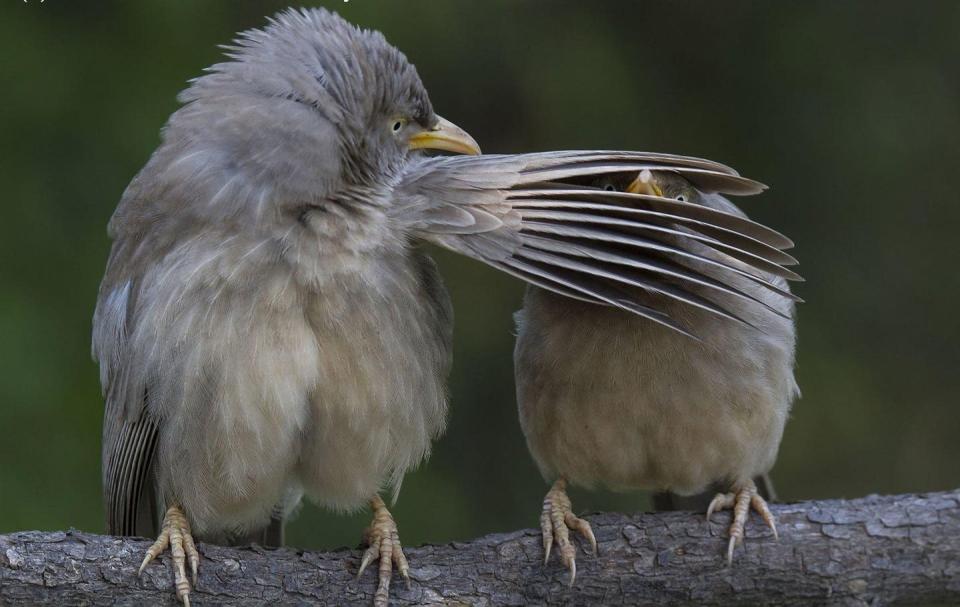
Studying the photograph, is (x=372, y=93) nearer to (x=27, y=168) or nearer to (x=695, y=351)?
(x=695, y=351)

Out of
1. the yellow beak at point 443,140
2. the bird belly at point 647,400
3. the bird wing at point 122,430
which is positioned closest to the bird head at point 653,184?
the bird belly at point 647,400

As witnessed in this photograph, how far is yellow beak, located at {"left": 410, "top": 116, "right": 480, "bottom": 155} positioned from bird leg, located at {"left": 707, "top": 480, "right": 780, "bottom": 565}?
1347 millimetres

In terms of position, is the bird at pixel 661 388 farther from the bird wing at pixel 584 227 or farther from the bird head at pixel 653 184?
the bird wing at pixel 584 227

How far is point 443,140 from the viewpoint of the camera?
4176 mm

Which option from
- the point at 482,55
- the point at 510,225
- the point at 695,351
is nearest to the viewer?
the point at 510,225

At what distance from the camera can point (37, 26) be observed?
19.0 ft

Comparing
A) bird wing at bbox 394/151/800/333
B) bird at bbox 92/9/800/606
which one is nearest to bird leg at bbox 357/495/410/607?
bird at bbox 92/9/800/606

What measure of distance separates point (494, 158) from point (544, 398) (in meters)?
0.87

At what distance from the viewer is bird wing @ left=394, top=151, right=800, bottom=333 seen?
3646 mm

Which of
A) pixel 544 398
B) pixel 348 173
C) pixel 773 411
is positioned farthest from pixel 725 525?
pixel 348 173

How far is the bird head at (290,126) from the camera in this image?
3688mm

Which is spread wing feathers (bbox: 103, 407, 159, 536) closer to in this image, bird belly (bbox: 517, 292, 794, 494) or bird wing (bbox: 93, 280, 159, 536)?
bird wing (bbox: 93, 280, 159, 536)

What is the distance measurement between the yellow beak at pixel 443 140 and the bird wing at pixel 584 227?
0.88 feet

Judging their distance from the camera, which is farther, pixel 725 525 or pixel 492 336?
pixel 492 336
